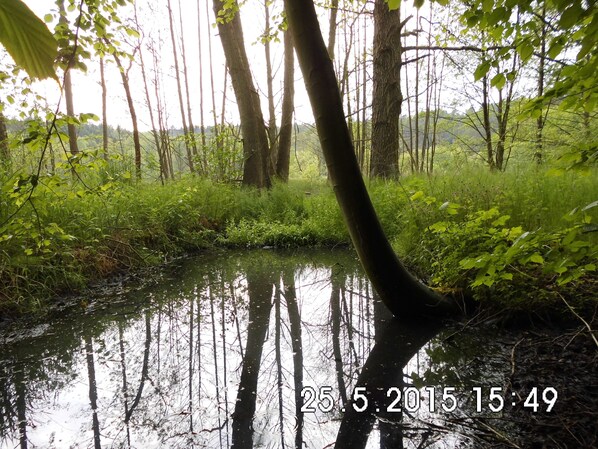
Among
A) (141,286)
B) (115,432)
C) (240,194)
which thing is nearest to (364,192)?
(115,432)

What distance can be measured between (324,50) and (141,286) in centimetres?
314

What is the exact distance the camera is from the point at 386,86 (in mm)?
5344

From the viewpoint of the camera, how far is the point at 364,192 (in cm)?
220

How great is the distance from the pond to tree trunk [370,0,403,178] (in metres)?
3.06

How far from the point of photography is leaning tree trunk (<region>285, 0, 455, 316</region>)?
1938 mm

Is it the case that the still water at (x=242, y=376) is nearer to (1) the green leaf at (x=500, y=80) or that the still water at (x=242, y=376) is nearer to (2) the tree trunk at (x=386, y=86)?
(1) the green leaf at (x=500, y=80)

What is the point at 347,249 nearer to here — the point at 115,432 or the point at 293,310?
the point at 293,310

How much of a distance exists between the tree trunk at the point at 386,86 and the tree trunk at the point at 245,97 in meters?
3.39

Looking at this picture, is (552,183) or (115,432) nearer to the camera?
(115,432)

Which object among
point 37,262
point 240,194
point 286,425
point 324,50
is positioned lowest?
point 286,425

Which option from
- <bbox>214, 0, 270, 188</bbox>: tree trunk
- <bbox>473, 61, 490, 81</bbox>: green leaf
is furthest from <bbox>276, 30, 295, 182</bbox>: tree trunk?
<bbox>473, 61, 490, 81</bbox>: green leaf

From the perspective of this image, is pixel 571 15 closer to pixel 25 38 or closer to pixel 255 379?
pixel 25 38

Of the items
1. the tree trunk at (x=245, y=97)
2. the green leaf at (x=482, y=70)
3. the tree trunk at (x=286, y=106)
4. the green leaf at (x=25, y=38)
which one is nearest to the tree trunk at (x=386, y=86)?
the tree trunk at (x=245, y=97)

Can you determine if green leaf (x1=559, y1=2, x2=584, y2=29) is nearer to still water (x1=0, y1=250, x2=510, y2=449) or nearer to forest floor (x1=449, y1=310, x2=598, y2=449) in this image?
forest floor (x1=449, y1=310, x2=598, y2=449)
